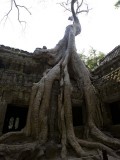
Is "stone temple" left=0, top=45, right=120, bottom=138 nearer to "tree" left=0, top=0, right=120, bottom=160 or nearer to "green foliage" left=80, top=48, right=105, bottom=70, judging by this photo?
"tree" left=0, top=0, right=120, bottom=160

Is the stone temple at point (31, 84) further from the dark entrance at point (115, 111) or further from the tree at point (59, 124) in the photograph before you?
the tree at point (59, 124)

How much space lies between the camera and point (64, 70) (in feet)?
20.2

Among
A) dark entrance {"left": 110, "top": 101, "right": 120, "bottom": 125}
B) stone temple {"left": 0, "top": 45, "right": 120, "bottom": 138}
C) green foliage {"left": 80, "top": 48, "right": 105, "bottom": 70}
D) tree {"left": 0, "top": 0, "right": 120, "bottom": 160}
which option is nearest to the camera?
tree {"left": 0, "top": 0, "right": 120, "bottom": 160}

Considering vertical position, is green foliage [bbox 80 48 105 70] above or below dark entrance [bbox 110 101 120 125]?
above

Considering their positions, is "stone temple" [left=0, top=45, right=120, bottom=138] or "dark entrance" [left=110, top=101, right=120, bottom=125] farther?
"dark entrance" [left=110, top=101, right=120, bottom=125]

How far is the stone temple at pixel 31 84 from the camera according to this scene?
207 inches

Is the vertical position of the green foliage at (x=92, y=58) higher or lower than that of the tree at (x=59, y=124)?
higher

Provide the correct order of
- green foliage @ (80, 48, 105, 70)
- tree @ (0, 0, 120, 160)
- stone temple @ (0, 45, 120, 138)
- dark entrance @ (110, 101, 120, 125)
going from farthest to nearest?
green foliage @ (80, 48, 105, 70), dark entrance @ (110, 101, 120, 125), stone temple @ (0, 45, 120, 138), tree @ (0, 0, 120, 160)

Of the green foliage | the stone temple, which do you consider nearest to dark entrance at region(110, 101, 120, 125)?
the stone temple

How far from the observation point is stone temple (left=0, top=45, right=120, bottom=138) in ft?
17.3

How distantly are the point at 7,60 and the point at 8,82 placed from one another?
1909mm

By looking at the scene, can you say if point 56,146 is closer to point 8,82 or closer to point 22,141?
point 22,141

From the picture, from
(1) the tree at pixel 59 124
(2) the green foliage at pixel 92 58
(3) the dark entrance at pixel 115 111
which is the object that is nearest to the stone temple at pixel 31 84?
(3) the dark entrance at pixel 115 111

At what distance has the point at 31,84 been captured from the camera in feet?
18.4
